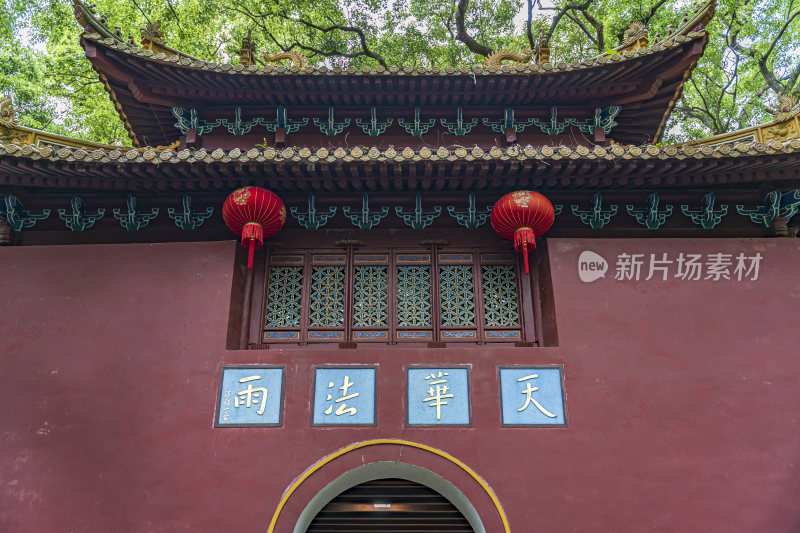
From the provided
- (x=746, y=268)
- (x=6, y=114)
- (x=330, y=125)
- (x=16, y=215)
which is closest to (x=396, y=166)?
(x=330, y=125)

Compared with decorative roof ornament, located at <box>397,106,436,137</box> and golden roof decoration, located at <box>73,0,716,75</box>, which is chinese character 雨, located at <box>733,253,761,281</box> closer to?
golden roof decoration, located at <box>73,0,716,75</box>

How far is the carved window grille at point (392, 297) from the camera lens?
17.2 ft

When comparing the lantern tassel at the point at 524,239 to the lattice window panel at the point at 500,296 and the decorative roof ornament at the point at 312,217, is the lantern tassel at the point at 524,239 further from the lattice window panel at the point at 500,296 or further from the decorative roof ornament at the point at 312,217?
the decorative roof ornament at the point at 312,217

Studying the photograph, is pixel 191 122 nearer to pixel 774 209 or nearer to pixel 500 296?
pixel 500 296

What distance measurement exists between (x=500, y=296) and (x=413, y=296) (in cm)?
79

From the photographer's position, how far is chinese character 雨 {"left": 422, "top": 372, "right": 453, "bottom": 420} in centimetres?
474

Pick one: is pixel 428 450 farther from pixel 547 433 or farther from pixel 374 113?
pixel 374 113

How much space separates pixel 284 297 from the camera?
541cm

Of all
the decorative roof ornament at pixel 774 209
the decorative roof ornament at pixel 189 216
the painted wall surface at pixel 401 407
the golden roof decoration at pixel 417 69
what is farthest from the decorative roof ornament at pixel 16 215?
the decorative roof ornament at pixel 774 209

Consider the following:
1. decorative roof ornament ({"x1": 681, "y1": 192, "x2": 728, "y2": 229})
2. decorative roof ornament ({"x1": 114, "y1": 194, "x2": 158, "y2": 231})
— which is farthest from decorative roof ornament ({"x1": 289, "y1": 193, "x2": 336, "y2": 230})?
decorative roof ornament ({"x1": 681, "y1": 192, "x2": 728, "y2": 229})

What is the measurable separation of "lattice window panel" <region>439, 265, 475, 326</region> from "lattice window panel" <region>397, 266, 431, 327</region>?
0.13 meters

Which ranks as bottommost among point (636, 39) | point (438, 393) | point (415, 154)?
point (438, 393)

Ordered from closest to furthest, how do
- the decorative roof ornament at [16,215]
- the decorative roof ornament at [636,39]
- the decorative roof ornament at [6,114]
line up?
the decorative roof ornament at [16,215]
the decorative roof ornament at [6,114]
the decorative roof ornament at [636,39]

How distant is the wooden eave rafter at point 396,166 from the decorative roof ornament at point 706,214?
0.34m
